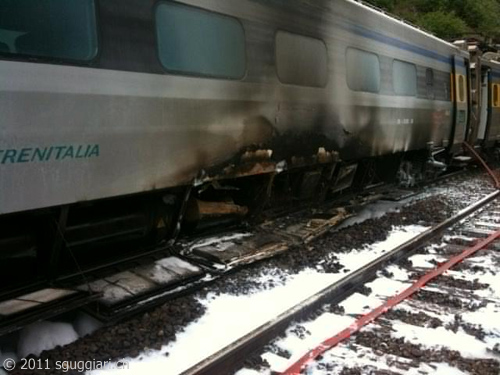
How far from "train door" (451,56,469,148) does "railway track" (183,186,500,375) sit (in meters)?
6.97

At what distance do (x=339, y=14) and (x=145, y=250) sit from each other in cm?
430

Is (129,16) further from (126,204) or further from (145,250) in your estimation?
(145,250)

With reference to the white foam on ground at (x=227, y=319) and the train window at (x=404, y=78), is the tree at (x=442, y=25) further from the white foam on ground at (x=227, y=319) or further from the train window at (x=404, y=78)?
the white foam on ground at (x=227, y=319)

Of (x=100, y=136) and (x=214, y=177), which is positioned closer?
(x=100, y=136)

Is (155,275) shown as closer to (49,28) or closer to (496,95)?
(49,28)

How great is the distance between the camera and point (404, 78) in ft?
31.5

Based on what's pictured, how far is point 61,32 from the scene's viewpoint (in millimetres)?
3762

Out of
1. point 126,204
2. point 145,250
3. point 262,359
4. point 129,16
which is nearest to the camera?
point 262,359

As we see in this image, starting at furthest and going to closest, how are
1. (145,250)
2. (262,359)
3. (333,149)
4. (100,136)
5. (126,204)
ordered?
(333,149)
(145,250)
(126,204)
(100,136)
(262,359)

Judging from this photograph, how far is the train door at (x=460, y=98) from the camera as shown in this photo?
1232 centimetres

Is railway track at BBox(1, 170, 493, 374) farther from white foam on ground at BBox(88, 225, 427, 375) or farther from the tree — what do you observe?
the tree

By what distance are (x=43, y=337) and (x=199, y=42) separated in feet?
9.40

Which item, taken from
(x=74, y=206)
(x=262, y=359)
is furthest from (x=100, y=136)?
(x=262, y=359)

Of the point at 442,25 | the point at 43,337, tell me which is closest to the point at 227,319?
the point at 43,337
